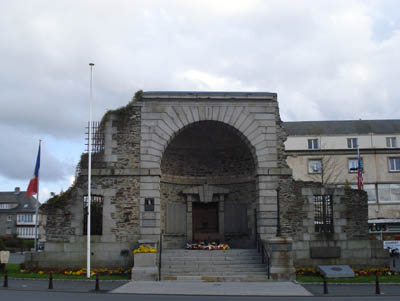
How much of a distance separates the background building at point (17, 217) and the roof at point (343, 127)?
4356 centimetres

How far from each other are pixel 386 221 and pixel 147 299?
33.2m

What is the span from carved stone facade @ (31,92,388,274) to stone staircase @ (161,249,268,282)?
106cm

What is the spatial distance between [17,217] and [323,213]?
60058 millimetres

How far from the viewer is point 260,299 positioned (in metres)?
12.6

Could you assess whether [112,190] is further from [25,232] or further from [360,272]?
[25,232]

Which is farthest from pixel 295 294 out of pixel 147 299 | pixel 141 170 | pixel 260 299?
pixel 141 170

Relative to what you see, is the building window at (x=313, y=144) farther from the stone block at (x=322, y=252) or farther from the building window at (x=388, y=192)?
the stone block at (x=322, y=252)

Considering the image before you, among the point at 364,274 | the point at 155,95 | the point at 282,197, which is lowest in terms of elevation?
the point at 364,274

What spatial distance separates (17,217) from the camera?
7000 centimetres

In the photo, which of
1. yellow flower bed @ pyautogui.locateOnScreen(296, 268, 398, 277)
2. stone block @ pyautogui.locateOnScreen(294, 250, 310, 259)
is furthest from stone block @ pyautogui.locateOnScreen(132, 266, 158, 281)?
stone block @ pyautogui.locateOnScreen(294, 250, 310, 259)

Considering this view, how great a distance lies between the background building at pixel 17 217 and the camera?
229 feet

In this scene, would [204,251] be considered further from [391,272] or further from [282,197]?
[391,272]

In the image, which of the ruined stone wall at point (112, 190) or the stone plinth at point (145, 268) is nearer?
the stone plinth at point (145, 268)

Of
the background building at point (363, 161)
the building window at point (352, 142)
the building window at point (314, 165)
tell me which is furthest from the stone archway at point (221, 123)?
the building window at point (352, 142)
